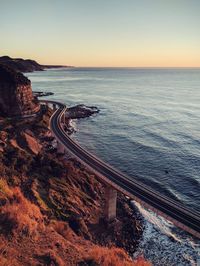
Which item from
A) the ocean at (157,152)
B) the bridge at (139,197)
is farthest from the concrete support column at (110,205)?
the ocean at (157,152)

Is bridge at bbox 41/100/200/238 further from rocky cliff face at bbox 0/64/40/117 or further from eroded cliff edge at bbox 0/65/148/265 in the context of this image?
rocky cliff face at bbox 0/64/40/117

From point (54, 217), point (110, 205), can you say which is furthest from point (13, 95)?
point (54, 217)

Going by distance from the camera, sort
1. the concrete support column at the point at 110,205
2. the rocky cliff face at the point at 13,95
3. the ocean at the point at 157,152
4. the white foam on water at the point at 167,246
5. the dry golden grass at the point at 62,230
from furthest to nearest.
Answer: the rocky cliff face at the point at 13,95
the concrete support column at the point at 110,205
the ocean at the point at 157,152
the white foam on water at the point at 167,246
the dry golden grass at the point at 62,230

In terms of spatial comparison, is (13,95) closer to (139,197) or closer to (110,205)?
(110,205)

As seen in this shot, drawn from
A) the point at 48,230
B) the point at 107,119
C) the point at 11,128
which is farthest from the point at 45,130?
the point at 48,230

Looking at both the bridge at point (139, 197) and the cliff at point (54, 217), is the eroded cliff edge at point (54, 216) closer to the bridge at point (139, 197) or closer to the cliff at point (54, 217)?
the cliff at point (54, 217)
